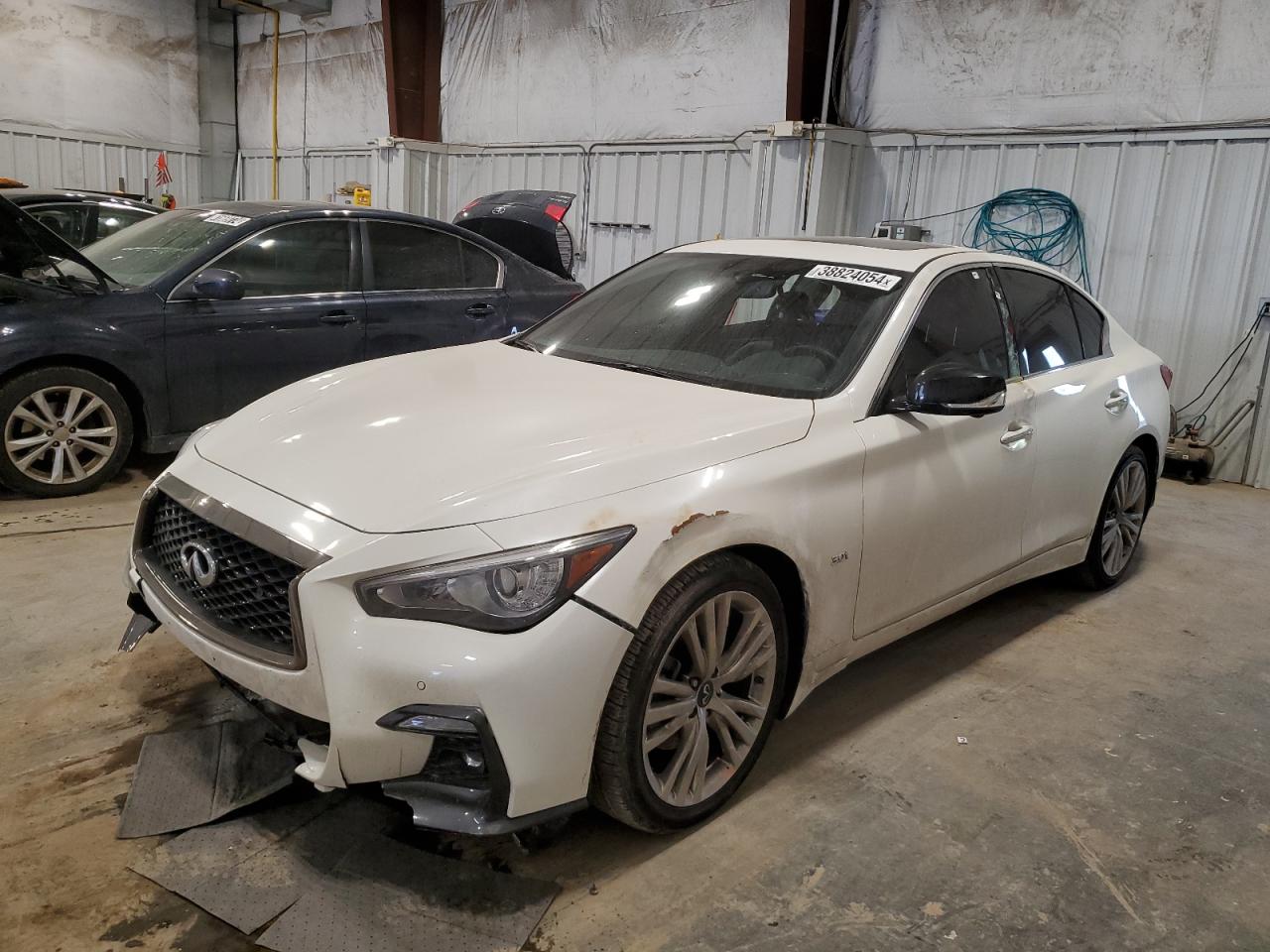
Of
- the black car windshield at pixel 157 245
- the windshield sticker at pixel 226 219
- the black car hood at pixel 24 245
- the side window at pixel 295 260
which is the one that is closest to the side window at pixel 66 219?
the black car windshield at pixel 157 245

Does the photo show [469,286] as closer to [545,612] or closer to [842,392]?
[842,392]

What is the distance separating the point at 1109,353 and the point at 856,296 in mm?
1554

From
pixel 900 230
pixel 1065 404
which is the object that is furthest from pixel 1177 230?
pixel 1065 404

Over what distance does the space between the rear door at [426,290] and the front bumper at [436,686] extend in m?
3.53

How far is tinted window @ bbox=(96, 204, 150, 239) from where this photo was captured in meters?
7.02

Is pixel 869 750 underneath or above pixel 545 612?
underneath

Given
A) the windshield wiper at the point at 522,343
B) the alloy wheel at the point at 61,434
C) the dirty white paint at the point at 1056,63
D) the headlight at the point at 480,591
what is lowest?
the alloy wheel at the point at 61,434

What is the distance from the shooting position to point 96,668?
310 cm

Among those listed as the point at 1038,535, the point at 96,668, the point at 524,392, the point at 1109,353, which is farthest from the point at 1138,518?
the point at 96,668

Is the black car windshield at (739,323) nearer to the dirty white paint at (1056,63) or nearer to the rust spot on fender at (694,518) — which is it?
the rust spot on fender at (694,518)

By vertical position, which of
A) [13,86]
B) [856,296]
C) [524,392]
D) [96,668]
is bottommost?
[96,668]

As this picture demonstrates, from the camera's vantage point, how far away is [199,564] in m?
2.30

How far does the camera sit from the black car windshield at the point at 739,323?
290 centimetres

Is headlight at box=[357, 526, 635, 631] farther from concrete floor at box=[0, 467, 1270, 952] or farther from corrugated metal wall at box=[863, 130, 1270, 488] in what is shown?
corrugated metal wall at box=[863, 130, 1270, 488]
